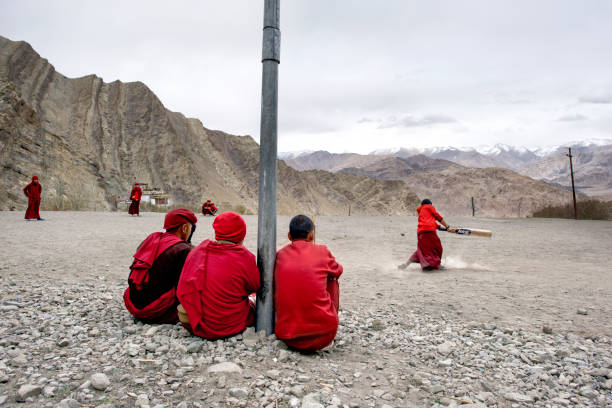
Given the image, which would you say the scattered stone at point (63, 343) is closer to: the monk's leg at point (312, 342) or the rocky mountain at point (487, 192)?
the monk's leg at point (312, 342)

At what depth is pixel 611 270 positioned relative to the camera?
7570mm

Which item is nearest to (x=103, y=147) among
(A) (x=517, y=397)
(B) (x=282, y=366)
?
(B) (x=282, y=366)

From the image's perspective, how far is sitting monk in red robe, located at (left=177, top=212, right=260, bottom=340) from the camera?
318 cm

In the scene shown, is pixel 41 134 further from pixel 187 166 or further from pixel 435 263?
pixel 435 263

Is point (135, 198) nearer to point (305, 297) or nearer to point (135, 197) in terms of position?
point (135, 197)

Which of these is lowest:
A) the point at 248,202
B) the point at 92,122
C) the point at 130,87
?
the point at 248,202

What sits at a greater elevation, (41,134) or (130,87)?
(130,87)

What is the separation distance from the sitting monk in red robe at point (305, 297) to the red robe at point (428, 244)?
15.2 ft

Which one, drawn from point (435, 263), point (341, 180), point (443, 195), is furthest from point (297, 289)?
point (443, 195)

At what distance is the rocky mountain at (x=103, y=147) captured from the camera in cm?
2236

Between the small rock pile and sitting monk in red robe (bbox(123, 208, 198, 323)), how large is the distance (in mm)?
141

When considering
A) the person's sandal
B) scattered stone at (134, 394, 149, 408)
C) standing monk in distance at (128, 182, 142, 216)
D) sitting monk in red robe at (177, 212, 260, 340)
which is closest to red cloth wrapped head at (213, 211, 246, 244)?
sitting monk in red robe at (177, 212, 260, 340)

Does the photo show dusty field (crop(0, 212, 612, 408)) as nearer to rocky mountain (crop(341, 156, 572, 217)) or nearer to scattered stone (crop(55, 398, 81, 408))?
scattered stone (crop(55, 398, 81, 408))

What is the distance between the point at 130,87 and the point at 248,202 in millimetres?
17653
